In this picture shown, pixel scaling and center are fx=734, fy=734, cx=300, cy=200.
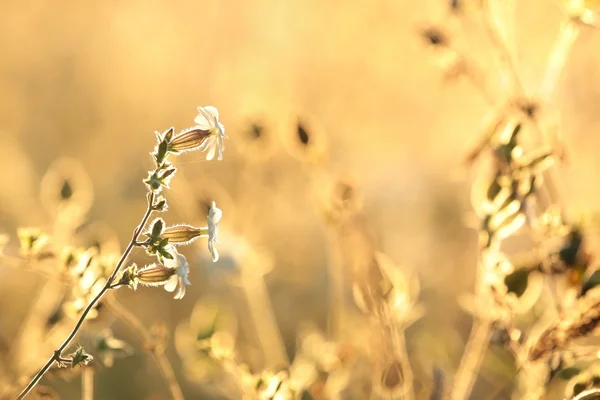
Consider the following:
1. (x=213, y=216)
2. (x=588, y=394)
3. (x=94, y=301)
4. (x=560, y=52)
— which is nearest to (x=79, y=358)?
(x=94, y=301)

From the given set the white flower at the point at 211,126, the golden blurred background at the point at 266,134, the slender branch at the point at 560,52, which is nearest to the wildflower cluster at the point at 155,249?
the white flower at the point at 211,126

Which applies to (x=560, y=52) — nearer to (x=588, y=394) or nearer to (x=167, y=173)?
(x=588, y=394)

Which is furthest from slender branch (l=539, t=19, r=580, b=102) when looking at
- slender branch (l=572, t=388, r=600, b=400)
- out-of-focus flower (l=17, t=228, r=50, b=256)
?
out-of-focus flower (l=17, t=228, r=50, b=256)

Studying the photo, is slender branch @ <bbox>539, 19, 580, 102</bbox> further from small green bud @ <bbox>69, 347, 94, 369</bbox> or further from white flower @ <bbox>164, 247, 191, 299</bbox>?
small green bud @ <bbox>69, 347, 94, 369</bbox>

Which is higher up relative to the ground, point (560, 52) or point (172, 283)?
point (560, 52)

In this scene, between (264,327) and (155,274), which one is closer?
(155,274)

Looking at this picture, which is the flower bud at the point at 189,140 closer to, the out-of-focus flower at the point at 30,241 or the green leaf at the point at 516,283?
the out-of-focus flower at the point at 30,241

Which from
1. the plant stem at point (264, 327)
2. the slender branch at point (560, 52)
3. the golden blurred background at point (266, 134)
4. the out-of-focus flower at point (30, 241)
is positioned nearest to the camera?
the out-of-focus flower at point (30, 241)
